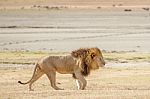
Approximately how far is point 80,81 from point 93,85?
3.89 ft

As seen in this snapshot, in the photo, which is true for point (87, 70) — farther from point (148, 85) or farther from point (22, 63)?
point (22, 63)

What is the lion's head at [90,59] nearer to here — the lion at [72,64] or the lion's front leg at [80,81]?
the lion at [72,64]

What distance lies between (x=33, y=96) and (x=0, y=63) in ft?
41.6

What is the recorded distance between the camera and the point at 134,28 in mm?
51469

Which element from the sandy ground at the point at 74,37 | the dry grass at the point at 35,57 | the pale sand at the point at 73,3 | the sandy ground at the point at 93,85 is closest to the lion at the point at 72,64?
the sandy ground at the point at 93,85

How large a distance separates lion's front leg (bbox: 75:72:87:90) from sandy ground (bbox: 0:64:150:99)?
13 cm

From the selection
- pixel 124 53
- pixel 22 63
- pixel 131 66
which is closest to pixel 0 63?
pixel 22 63

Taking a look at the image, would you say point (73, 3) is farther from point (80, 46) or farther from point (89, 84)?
point (89, 84)

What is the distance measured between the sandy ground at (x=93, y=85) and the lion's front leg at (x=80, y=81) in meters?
0.13

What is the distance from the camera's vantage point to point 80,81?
57.3 feet

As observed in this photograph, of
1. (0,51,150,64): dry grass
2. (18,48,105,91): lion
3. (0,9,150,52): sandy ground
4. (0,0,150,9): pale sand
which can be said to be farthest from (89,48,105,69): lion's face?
(0,0,150,9): pale sand

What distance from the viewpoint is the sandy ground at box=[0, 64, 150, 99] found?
50.5ft

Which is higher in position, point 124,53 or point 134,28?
point 124,53

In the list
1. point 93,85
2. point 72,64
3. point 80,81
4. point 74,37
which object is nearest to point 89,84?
point 93,85
